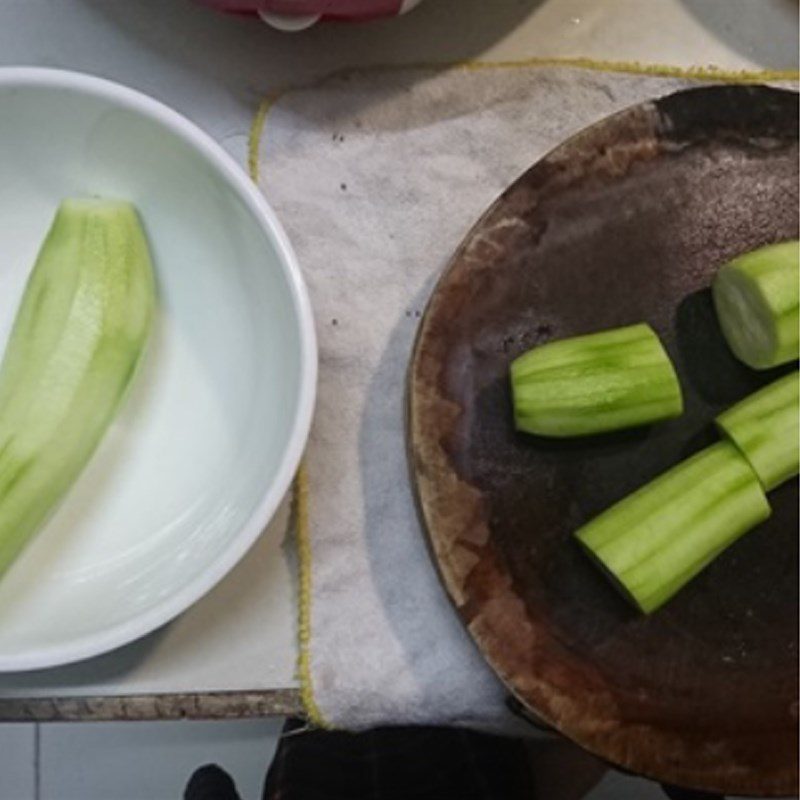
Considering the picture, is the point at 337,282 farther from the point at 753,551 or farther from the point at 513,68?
the point at 753,551

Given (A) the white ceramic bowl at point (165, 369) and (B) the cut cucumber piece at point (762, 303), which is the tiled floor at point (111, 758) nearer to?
(A) the white ceramic bowl at point (165, 369)

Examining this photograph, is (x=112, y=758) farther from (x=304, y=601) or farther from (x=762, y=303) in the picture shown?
(x=762, y=303)

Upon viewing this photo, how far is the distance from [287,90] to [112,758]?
1.75ft

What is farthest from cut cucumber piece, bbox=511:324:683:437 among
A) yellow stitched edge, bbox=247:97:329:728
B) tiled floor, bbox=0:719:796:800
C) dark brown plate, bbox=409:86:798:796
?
tiled floor, bbox=0:719:796:800

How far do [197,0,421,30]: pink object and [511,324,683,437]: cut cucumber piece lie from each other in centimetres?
19

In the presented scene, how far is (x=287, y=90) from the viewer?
0.70 metres

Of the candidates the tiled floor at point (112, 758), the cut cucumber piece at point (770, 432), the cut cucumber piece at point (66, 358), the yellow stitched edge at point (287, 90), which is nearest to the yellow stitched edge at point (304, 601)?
the yellow stitched edge at point (287, 90)

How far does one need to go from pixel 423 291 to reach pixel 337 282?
5 cm

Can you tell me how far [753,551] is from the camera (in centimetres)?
65

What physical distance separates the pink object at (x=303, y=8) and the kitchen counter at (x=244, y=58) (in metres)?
0.06

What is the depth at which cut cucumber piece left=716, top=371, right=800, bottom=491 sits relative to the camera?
0.63m

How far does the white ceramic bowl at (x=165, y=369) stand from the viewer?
62 centimetres

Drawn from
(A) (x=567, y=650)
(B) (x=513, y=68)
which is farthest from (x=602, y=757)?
(B) (x=513, y=68)

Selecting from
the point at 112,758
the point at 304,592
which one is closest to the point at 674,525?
the point at 304,592
